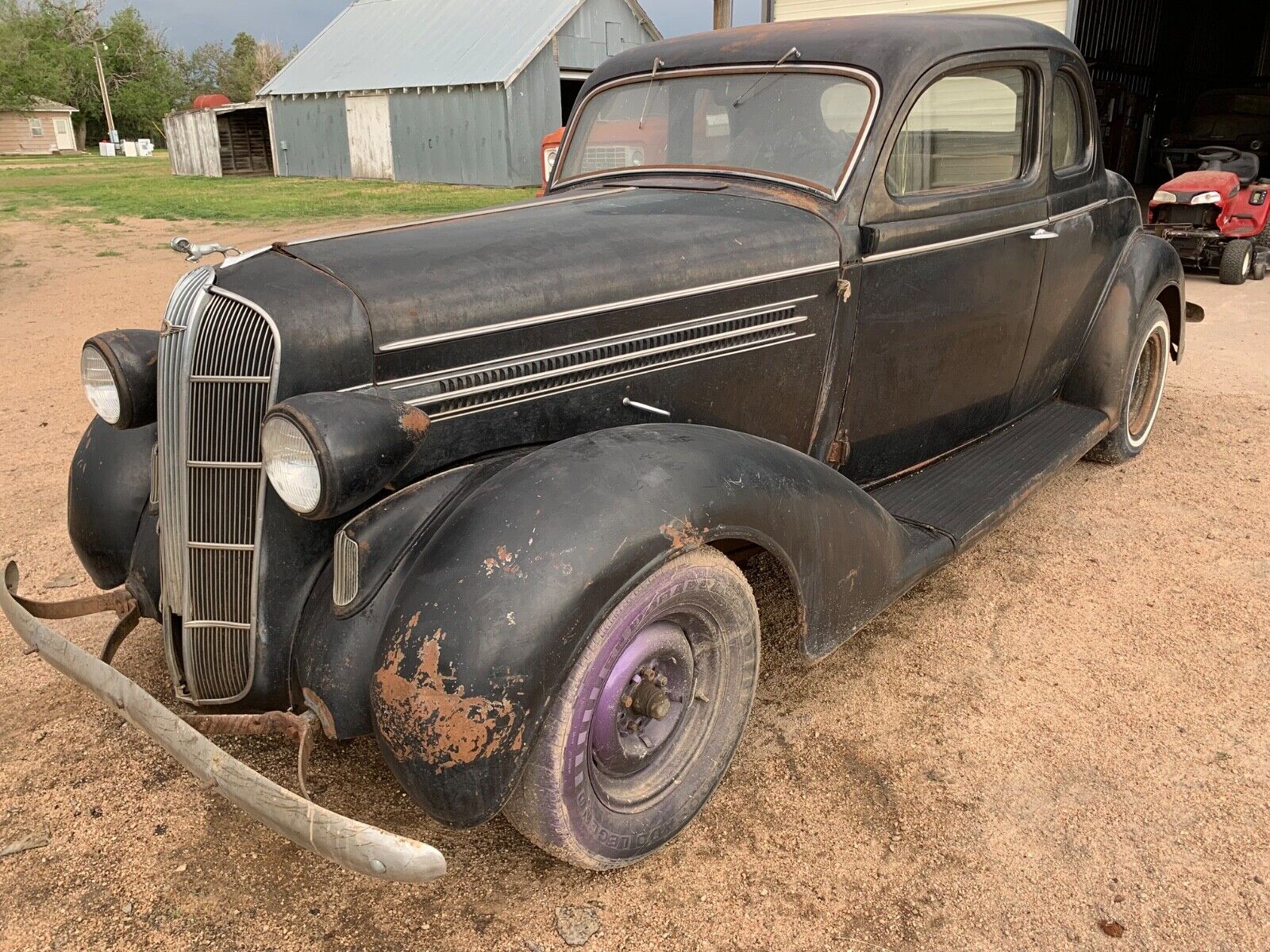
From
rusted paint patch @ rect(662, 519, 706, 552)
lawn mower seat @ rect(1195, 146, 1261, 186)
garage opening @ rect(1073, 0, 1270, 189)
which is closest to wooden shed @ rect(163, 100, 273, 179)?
garage opening @ rect(1073, 0, 1270, 189)

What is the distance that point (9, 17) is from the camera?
57312mm

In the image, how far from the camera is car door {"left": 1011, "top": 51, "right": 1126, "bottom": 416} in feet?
12.1

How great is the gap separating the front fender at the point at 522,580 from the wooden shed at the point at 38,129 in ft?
194

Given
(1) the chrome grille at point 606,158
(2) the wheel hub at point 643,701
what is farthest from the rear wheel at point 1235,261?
(2) the wheel hub at point 643,701

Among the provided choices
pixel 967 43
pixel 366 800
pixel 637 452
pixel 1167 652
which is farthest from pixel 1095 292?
pixel 366 800

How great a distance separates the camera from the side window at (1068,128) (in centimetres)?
372

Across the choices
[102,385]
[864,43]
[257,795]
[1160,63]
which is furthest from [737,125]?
[1160,63]

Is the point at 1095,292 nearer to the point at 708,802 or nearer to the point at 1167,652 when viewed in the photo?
the point at 1167,652

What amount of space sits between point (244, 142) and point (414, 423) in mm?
31754

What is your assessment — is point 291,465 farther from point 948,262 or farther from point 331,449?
point 948,262

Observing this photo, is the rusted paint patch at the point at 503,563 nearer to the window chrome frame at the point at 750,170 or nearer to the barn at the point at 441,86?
the window chrome frame at the point at 750,170

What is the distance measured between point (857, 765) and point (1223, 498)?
110 inches

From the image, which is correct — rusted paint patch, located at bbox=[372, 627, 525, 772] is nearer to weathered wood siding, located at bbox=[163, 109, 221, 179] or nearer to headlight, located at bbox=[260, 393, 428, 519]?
headlight, located at bbox=[260, 393, 428, 519]

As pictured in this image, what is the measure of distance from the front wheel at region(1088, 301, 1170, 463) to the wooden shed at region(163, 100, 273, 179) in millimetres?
27467
